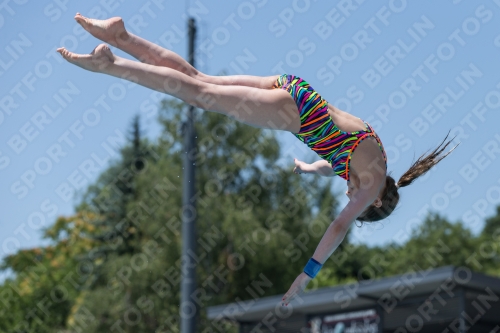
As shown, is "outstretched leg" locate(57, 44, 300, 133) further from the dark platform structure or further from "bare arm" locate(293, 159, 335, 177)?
the dark platform structure

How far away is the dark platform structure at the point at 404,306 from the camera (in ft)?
39.7

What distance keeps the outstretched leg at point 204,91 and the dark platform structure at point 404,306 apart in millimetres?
7691

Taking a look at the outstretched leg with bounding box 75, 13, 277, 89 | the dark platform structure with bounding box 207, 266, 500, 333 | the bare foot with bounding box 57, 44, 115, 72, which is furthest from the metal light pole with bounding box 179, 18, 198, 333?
the bare foot with bounding box 57, 44, 115, 72

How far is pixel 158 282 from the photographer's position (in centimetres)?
2345

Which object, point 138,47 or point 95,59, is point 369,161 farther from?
point 95,59

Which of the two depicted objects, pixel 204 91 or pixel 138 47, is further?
pixel 138 47

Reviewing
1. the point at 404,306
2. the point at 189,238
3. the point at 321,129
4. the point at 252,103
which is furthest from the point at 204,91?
the point at 404,306

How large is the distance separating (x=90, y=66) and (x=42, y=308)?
27491mm

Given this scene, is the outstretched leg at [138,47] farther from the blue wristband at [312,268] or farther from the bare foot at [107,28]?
the blue wristband at [312,268]

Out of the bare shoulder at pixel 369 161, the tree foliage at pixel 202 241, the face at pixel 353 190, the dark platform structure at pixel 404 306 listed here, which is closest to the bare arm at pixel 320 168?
the face at pixel 353 190

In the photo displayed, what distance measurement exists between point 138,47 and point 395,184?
2103 millimetres

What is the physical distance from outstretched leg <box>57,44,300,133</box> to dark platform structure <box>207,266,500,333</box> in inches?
303

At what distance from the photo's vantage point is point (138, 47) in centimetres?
499

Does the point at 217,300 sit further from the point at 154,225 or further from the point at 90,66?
the point at 90,66
